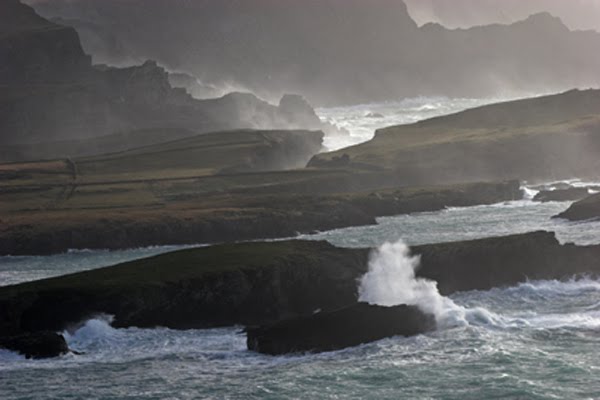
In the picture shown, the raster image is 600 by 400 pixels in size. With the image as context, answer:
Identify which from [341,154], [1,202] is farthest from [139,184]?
[341,154]

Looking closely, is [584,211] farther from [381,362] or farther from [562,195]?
[381,362]

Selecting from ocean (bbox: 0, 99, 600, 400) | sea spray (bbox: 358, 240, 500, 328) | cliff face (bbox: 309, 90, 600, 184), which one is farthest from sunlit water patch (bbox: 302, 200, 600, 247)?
cliff face (bbox: 309, 90, 600, 184)

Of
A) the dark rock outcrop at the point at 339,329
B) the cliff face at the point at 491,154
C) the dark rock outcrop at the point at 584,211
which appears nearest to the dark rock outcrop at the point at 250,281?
the dark rock outcrop at the point at 339,329

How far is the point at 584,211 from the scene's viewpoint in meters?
108

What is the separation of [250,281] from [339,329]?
12934 mm

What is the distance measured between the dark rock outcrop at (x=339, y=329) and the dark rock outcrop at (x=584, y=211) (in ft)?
155

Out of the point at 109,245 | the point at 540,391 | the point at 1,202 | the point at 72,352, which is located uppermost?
the point at 1,202

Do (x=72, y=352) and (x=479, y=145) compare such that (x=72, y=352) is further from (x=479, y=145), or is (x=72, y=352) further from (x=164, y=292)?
(x=479, y=145)

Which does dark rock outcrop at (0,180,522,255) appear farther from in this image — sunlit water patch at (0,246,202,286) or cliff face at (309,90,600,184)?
cliff face at (309,90,600,184)

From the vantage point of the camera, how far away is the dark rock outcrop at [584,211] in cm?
10725

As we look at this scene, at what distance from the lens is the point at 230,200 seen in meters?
132

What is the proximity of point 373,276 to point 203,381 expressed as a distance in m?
20.0

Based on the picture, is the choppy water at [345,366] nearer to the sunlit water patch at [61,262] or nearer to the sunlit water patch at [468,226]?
the sunlit water patch at [61,262]

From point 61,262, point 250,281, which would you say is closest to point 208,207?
point 61,262
